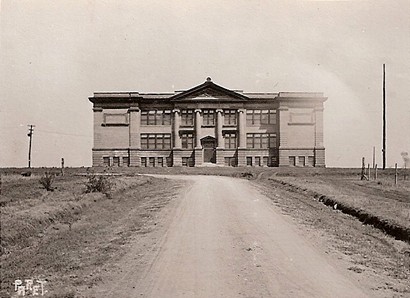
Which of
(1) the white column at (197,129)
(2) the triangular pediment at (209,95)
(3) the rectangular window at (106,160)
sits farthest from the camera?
(1) the white column at (197,129)

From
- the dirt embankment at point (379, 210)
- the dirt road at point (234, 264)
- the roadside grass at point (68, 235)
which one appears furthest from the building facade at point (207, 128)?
the dirt road at point (234, 264)

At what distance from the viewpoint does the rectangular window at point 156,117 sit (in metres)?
68.4

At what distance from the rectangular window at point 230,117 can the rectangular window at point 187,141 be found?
5.56 m

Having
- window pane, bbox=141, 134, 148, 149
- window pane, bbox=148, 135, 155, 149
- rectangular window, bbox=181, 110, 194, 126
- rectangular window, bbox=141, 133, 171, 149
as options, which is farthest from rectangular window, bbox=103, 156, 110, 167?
rectangular window, bbox=181, 110, 194, 126

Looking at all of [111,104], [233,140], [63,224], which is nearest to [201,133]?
[233,140]

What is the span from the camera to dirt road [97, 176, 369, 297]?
28.8 feet

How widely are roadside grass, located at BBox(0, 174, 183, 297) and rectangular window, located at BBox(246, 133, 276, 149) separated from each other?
4590cm

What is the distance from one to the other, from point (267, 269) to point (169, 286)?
7.79 feet

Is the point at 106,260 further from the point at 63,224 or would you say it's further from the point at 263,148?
the point at 263,148

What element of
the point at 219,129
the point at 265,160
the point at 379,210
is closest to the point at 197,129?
the point at 219,129

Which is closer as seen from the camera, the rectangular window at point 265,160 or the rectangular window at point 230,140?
the rectangular window at point 265,160

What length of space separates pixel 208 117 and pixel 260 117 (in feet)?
25.2

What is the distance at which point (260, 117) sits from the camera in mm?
69000

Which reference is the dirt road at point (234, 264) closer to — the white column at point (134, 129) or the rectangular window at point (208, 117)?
the white column at point (134, 129)
